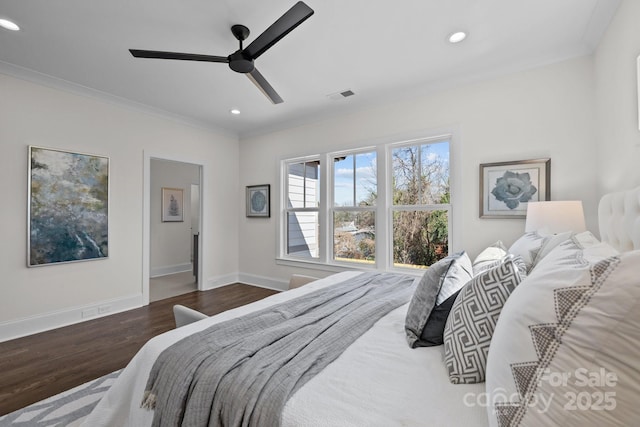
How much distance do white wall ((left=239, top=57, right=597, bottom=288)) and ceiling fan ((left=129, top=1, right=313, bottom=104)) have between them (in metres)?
1.70

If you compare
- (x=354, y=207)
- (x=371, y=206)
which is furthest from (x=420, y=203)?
(x=354, y=207)

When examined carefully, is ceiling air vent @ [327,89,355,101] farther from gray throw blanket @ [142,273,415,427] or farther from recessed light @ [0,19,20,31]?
recessed light @ [0,19,20,31]

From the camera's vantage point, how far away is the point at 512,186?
2.80 metres

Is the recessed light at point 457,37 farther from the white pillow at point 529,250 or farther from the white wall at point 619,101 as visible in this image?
the white pillow at point 529,250

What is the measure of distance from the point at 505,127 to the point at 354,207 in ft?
6.42

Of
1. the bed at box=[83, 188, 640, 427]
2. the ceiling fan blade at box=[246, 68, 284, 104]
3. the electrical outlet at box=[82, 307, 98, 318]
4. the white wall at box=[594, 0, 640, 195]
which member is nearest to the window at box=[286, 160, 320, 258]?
the ceiling fan blade at box=[246, 68, 284, 104]

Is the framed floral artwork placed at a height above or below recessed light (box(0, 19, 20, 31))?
below

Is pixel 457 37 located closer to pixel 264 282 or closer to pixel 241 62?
pixel 241 62

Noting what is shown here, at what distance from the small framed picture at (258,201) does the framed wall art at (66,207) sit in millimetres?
2091

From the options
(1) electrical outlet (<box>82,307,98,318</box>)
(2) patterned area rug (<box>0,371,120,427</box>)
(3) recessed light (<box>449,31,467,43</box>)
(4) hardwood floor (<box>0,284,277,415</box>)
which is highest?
(3) recessed light (<box>449,31,467,43</box>)

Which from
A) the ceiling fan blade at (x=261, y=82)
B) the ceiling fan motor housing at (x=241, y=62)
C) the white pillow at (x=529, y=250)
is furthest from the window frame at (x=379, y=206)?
the ceiling fan motor housing at (x=241, y=62)

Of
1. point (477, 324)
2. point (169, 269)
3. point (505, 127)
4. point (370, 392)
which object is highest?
point (505, 127)

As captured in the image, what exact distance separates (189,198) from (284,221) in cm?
306

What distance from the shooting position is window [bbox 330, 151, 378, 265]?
3.85 metres
